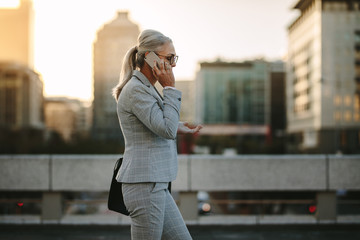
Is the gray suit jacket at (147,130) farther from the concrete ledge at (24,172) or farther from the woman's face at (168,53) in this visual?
the concrete ledge at (24,172)

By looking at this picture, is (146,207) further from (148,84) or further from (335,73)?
(335,73)

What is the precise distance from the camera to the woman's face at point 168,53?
2.31 metres

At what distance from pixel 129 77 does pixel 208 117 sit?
4270 inches

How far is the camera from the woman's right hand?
2.30 metres

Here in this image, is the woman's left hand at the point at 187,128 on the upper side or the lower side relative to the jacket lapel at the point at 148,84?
lower

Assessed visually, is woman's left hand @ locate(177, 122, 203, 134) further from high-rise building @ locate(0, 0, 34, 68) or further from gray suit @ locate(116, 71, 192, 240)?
high-rise building @ locate(0, 0, 34, 68)

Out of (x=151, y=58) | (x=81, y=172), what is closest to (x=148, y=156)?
(x=151, y=58)

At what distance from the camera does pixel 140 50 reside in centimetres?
236

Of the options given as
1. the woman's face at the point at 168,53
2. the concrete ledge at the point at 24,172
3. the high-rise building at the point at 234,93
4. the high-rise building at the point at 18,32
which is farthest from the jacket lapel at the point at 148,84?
the high-rise building at the point at 18,32

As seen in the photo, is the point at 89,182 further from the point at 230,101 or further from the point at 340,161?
the point at 230,101

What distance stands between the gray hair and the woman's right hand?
9 cm

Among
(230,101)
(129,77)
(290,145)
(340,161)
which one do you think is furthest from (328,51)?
(129,77)

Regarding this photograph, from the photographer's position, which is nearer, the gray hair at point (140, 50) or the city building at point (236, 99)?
the gray hair at point (140, 50)

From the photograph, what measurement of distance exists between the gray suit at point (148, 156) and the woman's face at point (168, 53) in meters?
0.16
